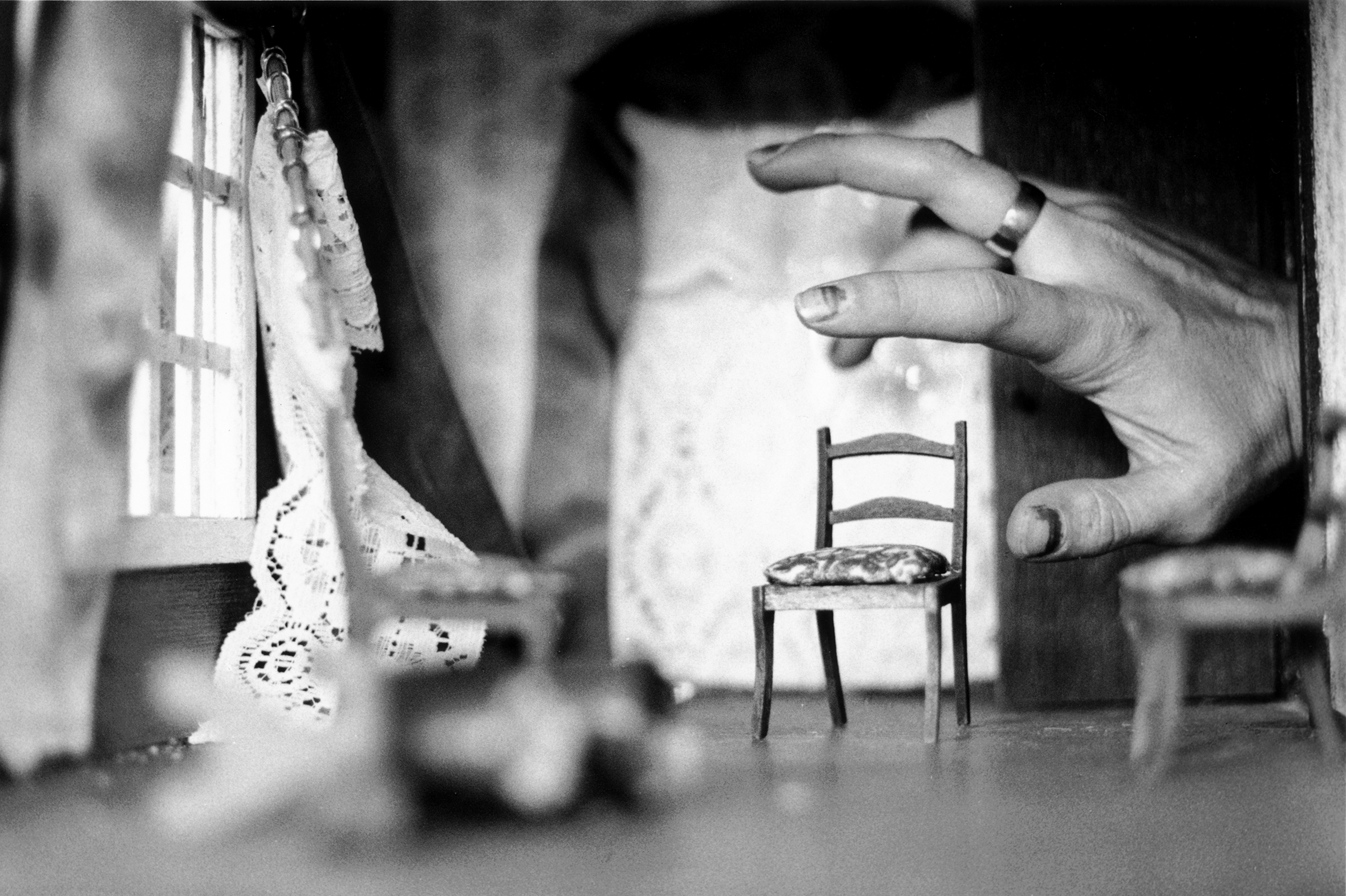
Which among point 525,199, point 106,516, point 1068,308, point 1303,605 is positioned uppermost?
point 525,199

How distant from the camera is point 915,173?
9.27ft

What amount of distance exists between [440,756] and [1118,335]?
153 centimetres

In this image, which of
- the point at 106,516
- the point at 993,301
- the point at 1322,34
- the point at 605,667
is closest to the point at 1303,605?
the point at 993,301

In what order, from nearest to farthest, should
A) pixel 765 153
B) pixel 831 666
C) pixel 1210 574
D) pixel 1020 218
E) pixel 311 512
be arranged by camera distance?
pixel 1210 574, pixel 1020 218, pixel 311 512, pixel 831 666, pixel 765 153

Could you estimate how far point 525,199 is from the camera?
3877 mm

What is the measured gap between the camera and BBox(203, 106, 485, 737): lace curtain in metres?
2.63

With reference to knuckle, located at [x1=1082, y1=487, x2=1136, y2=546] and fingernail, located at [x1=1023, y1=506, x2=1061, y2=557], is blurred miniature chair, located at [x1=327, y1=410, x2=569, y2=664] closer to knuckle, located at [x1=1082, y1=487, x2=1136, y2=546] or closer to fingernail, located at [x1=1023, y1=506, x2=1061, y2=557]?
fingernail, located at [x1=1023, y1=506, x2=1061, y2=557]

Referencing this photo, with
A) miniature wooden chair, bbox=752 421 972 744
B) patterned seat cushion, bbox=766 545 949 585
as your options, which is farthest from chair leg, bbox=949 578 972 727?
patterned seat cushion, bbox=766 545 949 585

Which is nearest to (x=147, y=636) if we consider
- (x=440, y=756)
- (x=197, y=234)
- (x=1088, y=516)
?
(x=197, y=234)

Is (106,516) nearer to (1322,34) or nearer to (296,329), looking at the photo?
(296,329)

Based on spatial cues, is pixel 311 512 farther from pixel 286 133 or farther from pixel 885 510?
pixel 885 510

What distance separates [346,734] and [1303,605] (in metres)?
1.34

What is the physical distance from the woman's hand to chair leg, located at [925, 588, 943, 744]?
362 millimetres

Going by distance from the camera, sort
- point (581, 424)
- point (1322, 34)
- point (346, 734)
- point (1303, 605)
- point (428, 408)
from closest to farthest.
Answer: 1. point (346, 734)
2. point (1303, 605)
3. point (1322, 34)
4. point (428, 408)
5. point (581, 424)
